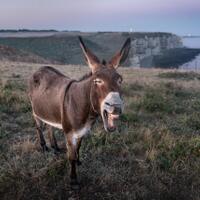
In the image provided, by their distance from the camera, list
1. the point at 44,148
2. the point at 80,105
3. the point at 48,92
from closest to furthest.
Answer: the point at 80,105 → the point at 48,92 → the point at 44,148

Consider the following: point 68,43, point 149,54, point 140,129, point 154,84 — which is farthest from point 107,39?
point 140,129

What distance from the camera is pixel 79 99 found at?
6387 mm

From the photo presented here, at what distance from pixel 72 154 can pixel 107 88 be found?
150 cm

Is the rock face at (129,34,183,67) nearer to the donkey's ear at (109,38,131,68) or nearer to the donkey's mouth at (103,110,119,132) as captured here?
the donkey's ear at (109,38,131,68)

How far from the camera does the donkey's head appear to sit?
5441mm

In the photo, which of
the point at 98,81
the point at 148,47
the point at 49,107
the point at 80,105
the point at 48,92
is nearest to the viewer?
the point at 98,81

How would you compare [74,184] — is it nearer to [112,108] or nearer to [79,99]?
[79,99]

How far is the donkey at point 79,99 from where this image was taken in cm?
558

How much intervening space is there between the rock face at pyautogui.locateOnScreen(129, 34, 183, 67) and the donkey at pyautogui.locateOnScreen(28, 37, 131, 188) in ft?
242

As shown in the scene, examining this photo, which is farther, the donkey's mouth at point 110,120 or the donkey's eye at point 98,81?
the donkey's eye at point 98,81

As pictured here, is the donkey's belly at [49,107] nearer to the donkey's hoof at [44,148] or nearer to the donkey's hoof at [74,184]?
the donkey's hoof at [44,148]

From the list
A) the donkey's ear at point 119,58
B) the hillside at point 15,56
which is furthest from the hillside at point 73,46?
the donkey's ear at point 119,58

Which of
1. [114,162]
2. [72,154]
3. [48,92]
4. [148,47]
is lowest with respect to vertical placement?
[148,47]

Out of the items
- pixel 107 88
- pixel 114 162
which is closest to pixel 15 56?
pixel 114 162
